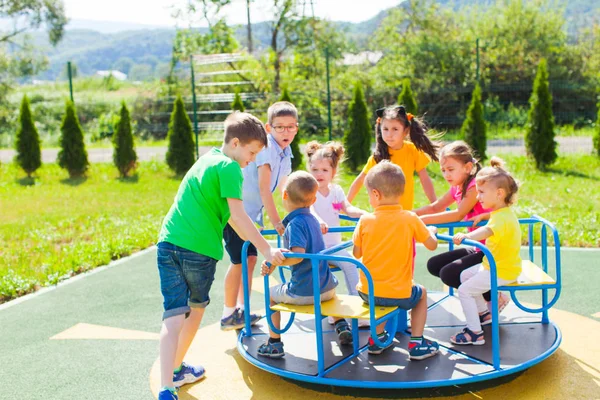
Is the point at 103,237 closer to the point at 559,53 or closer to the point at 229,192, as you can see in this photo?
the point at 229,192

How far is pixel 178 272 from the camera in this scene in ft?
10.7

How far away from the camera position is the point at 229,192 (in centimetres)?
317

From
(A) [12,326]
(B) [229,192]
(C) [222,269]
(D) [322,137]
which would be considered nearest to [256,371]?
(B) [229,192]

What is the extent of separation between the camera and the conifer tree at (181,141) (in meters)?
12.9

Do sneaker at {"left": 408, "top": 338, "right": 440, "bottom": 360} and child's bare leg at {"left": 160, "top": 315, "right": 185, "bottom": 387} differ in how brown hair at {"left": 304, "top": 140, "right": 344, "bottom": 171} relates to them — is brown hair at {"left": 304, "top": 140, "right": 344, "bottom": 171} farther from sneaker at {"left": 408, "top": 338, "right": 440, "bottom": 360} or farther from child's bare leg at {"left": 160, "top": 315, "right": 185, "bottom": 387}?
child's bare leg at {"left": 160, "top": 315, "right": 185, "bottom": 387}

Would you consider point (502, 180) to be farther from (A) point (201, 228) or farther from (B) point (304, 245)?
(A) point (201, 228)

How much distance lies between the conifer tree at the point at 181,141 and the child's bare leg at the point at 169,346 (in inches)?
385

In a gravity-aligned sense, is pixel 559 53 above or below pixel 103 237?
above

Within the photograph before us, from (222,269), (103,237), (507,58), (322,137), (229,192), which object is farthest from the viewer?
(507,58)

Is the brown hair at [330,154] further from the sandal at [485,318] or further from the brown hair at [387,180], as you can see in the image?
the sandal at [485,318]

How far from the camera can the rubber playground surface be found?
3.40m

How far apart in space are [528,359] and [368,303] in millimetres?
869

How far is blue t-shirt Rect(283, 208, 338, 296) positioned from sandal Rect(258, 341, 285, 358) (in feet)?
1.15

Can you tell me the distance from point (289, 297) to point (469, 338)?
1.01m
